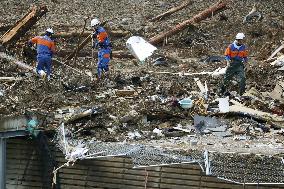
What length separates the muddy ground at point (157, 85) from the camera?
26.8ft

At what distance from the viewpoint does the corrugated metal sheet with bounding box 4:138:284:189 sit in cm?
703

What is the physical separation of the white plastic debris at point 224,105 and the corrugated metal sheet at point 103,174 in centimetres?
226

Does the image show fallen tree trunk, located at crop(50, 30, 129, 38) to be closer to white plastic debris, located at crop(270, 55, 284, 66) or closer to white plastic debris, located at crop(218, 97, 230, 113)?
white plastic debris, located at crop(270, 55, 284, 66)

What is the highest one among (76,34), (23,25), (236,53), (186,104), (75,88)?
(76,34)

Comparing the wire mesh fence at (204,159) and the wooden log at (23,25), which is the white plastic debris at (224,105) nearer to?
the wire mesh fence at (204,159)

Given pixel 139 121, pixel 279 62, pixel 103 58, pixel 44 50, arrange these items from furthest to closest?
pixel 279 62, pixel 103 58, pixel 44 50, pixel 139 121

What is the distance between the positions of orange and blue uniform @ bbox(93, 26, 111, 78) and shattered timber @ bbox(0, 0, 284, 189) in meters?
0.38

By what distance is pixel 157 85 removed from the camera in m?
10.8

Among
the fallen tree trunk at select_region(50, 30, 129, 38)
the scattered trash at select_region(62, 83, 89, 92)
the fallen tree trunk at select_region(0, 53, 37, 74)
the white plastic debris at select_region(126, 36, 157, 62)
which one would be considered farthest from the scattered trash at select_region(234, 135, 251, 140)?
the fallen tree trunk at select_region(50, 30, 129, 38)

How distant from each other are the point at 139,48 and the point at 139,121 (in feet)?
18.8

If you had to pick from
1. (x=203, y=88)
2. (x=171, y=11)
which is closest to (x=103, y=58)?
(x=203, y=88)

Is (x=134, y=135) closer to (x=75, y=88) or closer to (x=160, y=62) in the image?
(x=75, y=88)

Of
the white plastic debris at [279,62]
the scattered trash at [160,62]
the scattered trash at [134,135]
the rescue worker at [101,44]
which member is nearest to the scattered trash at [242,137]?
the scattered trash at [134,135]

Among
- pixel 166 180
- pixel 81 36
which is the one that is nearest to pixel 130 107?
pixel 166 180
